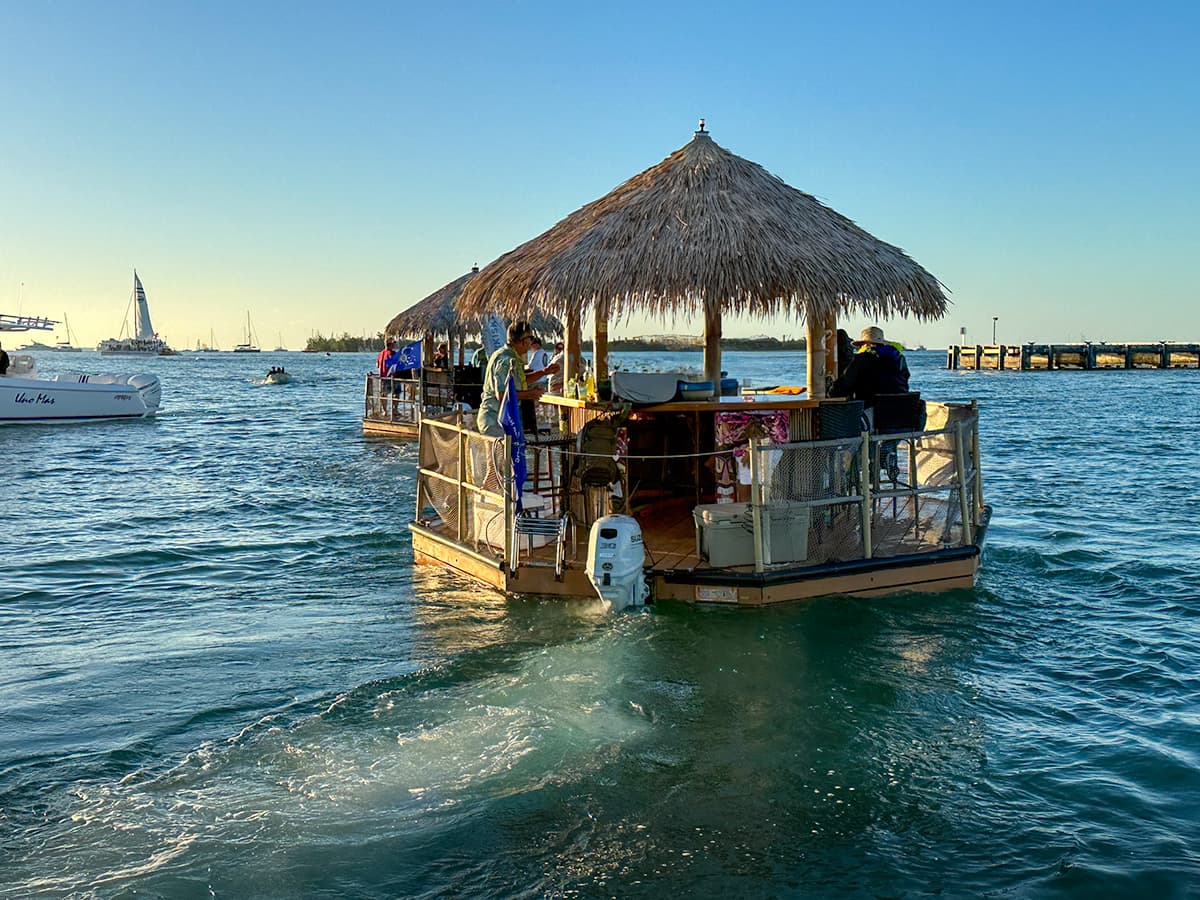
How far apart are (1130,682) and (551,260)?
6.76 m

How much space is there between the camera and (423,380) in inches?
1142

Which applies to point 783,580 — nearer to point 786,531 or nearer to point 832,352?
point 786,531

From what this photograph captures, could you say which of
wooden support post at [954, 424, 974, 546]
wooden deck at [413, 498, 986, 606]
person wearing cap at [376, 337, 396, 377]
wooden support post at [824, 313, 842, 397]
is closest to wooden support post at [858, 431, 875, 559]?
wooden deck at [413, 498, 986, 606]

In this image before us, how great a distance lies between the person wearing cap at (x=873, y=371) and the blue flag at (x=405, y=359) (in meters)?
21.9

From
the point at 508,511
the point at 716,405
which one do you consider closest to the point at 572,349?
the point at 716,405

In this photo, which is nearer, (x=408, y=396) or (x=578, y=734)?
(x=578, y=734)

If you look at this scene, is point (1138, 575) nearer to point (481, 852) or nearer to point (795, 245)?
point (795, 245)

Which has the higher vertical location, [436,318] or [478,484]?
[436,318]

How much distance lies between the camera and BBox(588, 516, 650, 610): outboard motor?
30.8ft

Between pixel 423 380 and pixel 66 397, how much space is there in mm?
15593

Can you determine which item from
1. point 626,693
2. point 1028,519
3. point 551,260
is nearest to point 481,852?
point 626,693

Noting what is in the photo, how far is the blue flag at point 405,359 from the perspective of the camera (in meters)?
31.9

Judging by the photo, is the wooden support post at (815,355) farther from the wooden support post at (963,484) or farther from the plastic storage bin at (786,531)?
the plastic storage bin at (786,531)

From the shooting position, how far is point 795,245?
35.7ft
